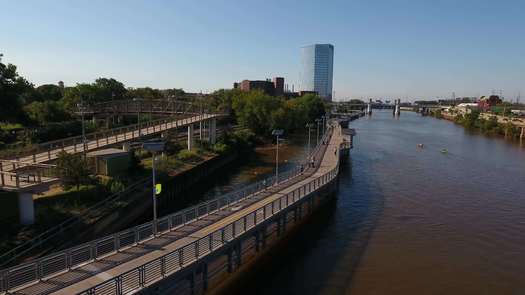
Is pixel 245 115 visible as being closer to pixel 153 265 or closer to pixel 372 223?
pixel 372 223

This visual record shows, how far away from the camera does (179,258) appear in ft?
57.5

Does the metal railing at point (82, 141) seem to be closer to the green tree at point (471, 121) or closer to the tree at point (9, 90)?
the tree at point (9, 90)

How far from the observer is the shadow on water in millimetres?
22516

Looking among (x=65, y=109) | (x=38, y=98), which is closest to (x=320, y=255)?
(x=65, y=109)

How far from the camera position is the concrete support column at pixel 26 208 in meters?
22.9

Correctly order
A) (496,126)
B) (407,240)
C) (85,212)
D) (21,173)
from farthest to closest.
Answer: (496,126) < (407,240) < (85,212) < (21,173)

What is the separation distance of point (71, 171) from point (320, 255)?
19.6 meters

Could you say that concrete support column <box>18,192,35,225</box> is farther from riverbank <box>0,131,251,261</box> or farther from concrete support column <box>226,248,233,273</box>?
concrete support column <box>226,248,233,273</box>

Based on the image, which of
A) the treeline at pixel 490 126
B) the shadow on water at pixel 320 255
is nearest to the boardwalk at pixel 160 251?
the shadow on water at pixel 320 255

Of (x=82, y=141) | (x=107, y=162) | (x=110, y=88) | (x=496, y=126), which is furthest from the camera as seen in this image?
(x=496, y=126)

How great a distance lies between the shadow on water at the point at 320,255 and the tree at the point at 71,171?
15.4 m

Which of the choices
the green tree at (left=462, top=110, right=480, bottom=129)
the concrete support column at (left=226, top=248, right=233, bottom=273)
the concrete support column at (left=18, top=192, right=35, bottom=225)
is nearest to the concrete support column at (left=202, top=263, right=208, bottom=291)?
the concrete support column at (left=226, top=248, right=233, bottom=273)

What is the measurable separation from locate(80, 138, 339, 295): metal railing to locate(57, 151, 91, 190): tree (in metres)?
14.1

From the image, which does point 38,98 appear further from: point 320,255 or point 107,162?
point 320,255
